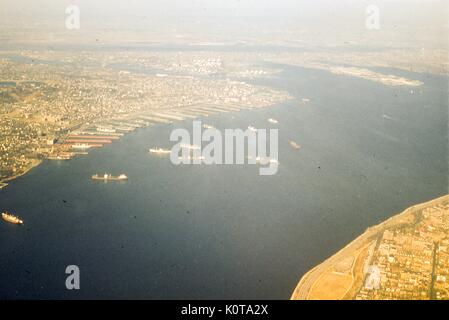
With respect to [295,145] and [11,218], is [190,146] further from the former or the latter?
[11,218]

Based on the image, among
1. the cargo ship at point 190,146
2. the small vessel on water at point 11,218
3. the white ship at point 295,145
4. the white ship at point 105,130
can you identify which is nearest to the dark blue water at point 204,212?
the small vessel on water at point 11,218

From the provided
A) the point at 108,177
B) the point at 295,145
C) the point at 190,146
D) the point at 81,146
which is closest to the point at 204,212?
the point at 108,177

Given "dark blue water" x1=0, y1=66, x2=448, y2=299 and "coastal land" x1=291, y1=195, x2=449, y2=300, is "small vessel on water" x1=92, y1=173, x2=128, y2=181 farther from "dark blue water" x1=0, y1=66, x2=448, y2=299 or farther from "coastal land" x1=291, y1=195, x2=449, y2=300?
"coastal land" x1=291, y1=195, x2=449, y2=300

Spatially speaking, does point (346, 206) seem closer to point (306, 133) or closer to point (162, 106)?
point (306, 133)

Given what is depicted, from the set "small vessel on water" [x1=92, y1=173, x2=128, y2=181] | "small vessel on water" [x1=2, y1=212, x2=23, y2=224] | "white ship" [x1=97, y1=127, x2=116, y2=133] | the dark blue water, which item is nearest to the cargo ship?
the dark blue water

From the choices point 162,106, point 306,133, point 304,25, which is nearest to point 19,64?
point 162,106
